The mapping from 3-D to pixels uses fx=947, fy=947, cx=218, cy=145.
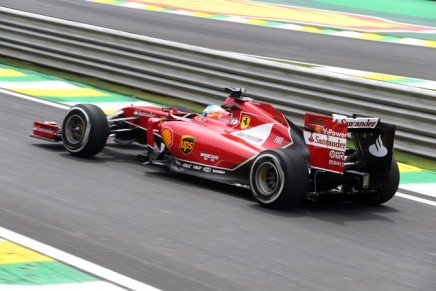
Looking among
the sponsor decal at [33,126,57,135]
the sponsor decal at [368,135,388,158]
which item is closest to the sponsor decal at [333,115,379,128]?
the sponsor decal at [368,135,388,158]

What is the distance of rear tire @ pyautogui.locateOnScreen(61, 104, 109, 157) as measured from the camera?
9.84 meters

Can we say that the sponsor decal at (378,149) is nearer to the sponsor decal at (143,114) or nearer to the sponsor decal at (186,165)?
the sponsor decal at (186,165)

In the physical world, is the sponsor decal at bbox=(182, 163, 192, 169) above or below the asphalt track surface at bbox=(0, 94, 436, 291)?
above

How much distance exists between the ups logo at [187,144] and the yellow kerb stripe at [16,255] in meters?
2.86

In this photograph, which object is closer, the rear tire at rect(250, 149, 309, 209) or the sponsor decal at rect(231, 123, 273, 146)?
the rear tire at rect(250, 149, 309, 209)

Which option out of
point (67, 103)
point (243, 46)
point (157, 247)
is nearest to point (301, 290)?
point (157, 247)

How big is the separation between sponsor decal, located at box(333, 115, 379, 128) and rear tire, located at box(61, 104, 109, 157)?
8.79 ft

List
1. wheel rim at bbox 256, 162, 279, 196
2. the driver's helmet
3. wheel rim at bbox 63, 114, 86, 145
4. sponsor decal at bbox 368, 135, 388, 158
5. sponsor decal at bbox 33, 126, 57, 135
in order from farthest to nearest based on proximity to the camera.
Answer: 1. sponsor decal at bbox 33, 126, 57, 135
2. wheel rim at bbox 63, 114, 86, 145
3. the driver's helmet
4. sponsor decal at bbox 368, 135, 388, 158
5. wheel rim at bbox 256, 162, 279, 196

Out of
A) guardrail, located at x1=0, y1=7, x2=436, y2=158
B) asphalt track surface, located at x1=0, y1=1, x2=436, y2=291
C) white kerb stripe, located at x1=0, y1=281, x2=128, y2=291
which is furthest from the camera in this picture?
guardrail, located at x1=0, y1=7, x2=436, y2=158

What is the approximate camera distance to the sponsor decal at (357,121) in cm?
844

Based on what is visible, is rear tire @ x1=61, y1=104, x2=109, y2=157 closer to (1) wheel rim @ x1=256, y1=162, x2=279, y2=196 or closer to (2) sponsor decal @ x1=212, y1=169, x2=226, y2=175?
(2) sponsor decal @ x1=212, y1=169, x2=226, y2=175

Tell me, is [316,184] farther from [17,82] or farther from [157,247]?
[17,82]

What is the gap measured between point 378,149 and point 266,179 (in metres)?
1.06

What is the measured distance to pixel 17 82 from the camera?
1468 cm
